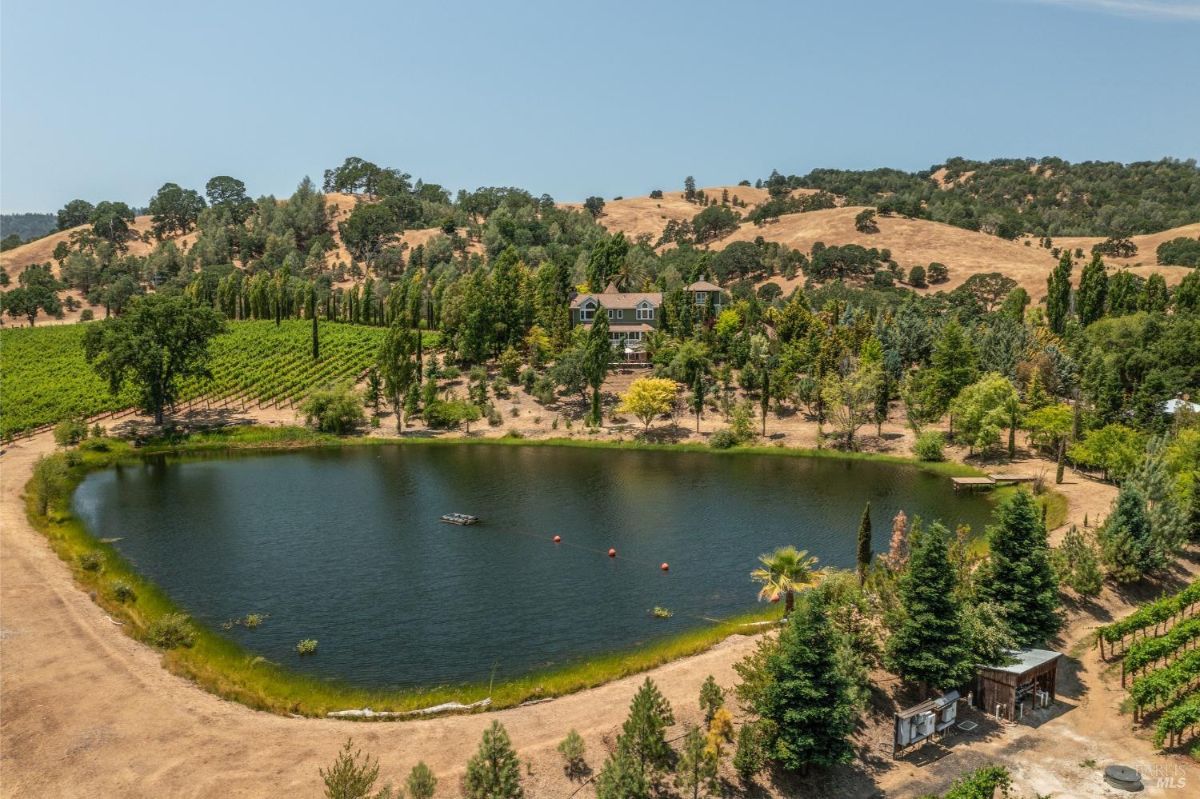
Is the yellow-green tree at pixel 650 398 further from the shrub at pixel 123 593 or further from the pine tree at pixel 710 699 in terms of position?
the pine tree at pixel 710 699

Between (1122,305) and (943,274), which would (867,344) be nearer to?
(1122,305)

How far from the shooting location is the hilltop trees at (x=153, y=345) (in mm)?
91562

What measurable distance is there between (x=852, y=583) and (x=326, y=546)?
3763 centimetres

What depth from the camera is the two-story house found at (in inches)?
4995

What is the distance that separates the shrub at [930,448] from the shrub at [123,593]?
74712 millimetres

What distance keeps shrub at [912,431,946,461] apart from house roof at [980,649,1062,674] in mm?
49065

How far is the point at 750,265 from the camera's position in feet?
634

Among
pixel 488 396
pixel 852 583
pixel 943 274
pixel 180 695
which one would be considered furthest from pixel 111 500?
pixel 943 274

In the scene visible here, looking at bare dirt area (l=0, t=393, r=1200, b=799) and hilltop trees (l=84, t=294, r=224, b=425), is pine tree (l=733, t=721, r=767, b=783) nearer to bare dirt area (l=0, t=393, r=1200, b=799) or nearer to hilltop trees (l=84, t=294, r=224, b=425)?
bare dirt area (l=0, t=393, r=1200, b=799)

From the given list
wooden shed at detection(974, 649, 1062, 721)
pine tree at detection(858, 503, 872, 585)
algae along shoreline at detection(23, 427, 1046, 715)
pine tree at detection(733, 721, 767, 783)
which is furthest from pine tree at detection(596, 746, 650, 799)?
pine tree at detection(858, 503, 872, 585)

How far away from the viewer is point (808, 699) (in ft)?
101

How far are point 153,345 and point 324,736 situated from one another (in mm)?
74761

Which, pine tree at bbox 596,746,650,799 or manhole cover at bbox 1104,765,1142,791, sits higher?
pine tree at bbox 596,746,650,799

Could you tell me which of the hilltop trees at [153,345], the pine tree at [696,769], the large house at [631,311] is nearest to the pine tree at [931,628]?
the pine tree at [696,769]
